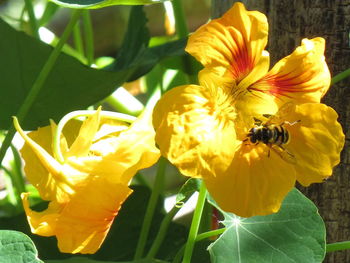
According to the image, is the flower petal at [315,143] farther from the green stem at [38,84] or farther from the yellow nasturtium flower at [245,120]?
the green stem at [38,84]

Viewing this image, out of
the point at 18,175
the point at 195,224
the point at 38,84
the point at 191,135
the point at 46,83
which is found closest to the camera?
the point at 191,135

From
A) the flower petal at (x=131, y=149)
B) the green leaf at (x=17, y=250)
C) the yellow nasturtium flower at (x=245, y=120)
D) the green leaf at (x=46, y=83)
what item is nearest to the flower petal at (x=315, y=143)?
the yellow nasturtium flower at (x=245, y=120)

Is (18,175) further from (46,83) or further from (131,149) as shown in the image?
(131,149)

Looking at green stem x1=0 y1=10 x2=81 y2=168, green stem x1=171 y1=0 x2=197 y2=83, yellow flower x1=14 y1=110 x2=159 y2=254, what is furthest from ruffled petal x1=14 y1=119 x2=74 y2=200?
green stem x1=171 y1=0 x2=197 y2=83

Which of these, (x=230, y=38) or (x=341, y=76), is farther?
(x=341, y=76)

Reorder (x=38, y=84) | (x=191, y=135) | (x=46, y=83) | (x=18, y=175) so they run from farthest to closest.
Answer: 1. (x=18, y=175)
2. (x=46, y=83)
3. (x=38, y=84)
4. (x=191, y=135)

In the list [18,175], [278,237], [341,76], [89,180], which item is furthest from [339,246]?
[18,175]

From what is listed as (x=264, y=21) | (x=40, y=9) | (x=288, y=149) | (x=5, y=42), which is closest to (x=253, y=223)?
(x=288, y=149)
